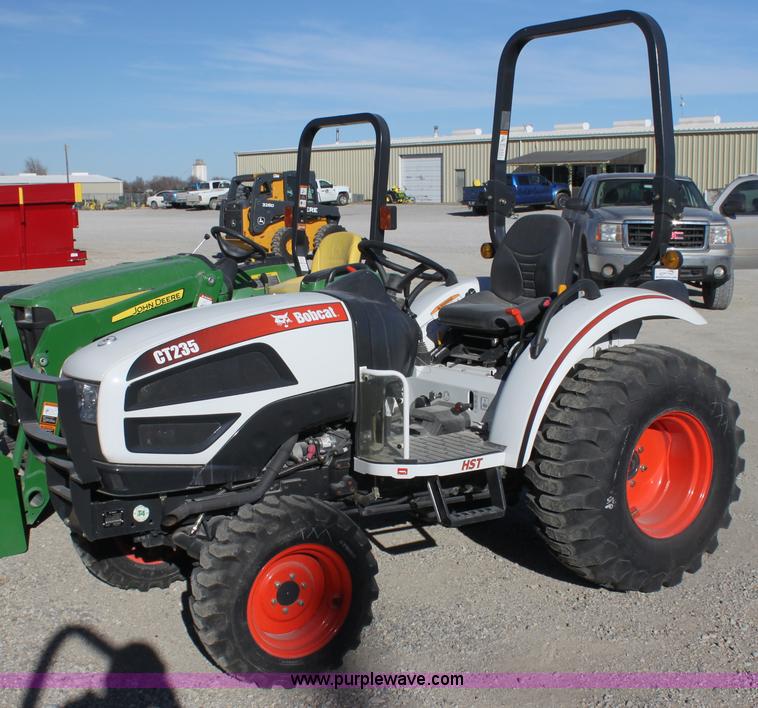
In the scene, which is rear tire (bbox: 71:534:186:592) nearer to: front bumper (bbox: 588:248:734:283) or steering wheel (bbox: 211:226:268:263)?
steering wheel (bbox: 211:226:268:263)

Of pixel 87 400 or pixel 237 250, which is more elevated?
pixel 237 250

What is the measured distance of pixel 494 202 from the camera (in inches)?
197

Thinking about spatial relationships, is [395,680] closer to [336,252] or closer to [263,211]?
[336,252]

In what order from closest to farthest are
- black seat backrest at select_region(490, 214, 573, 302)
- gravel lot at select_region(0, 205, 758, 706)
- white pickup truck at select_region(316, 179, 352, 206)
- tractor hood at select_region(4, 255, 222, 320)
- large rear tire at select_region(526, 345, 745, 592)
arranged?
gravel lot at select_region(0, 205, 758, 706)
large rear tire at select_region(526, 345, 745, 592)
black seat backrest at select_region(490, 214, 573, 302)
tractor hood at select_region(4, 255, 222, 320)
white pickup truck at select_region(316, 179, 352, 206)

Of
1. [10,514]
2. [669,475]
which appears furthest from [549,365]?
[10,514]

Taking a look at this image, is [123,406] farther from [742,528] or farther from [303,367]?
[742,528]

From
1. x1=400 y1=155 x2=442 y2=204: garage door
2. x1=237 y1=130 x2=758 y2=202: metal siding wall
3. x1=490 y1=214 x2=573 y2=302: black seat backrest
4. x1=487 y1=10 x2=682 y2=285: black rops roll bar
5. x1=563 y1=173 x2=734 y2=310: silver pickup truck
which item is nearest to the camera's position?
x1=487 y1=10 x2=682 y2=285: black rops roll bar

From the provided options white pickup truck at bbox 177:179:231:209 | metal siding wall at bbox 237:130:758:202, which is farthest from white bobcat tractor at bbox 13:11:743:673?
white pickup truck at bbox 177:179:231:209

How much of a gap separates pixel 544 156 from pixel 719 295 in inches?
1447

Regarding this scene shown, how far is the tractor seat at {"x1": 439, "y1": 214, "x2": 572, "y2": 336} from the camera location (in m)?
4.30

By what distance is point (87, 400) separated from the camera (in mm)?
3248

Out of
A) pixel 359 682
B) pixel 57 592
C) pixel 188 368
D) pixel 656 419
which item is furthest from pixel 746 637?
pixel 57 592

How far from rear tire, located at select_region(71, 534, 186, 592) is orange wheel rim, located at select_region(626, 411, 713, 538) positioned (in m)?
2.12

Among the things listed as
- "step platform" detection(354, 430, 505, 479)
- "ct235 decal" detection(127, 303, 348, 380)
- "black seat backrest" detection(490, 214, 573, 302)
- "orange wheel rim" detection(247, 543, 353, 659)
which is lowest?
"orange wheel rim" detection(247, 543, 353, 659)
